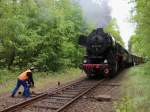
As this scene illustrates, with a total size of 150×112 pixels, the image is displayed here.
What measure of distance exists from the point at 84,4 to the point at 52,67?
1336 cm

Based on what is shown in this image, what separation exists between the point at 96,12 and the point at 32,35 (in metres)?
12.3

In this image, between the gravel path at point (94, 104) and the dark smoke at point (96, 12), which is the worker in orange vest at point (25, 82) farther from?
the dark smoke at point (96, 12)

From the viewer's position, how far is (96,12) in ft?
99.7

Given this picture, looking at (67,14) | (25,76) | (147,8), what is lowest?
(25,76)

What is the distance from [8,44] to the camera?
18266 mm

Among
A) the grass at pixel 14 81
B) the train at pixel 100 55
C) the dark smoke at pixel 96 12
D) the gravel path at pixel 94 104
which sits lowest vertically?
the gravel path at pixel 94 104

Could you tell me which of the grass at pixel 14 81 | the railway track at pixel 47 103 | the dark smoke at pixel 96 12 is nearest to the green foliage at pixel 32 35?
the grass at pixel 14 81

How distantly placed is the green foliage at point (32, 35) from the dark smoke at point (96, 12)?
5.42 m

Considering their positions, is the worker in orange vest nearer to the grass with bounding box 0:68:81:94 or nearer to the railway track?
the railway track

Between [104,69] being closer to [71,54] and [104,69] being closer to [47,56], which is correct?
[47,56]

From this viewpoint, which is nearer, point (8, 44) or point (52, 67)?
point (8, 44)

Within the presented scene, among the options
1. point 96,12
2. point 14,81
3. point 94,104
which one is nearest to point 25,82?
point 94,104

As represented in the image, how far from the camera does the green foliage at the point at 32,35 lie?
17.5 metres

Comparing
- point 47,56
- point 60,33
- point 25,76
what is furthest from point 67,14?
point 25,76
